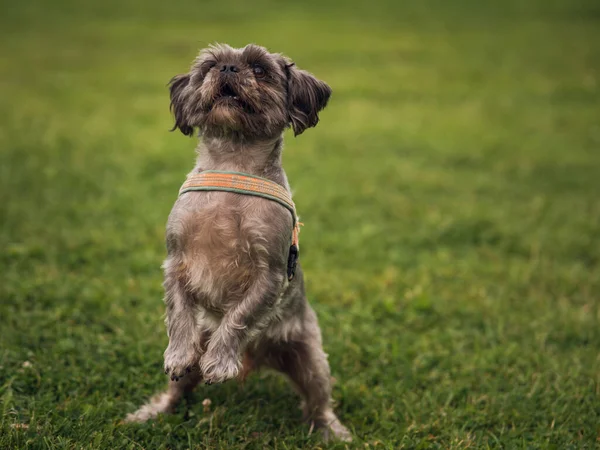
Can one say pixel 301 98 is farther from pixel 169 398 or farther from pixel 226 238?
pixel 169 398

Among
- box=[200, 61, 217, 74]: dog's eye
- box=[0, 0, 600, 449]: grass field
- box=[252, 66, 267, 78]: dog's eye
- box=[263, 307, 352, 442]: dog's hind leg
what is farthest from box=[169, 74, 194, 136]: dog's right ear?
box=[0, 0, 600, 449]: grass field

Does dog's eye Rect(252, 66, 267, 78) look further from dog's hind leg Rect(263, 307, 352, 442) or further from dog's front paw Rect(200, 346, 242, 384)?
dog's hind leg Rect(263, 307, 352, 442)

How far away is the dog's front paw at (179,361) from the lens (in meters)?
3.56

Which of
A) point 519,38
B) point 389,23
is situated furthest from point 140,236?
point 389,23

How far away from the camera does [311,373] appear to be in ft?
14.6

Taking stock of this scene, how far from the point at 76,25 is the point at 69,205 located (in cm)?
1969

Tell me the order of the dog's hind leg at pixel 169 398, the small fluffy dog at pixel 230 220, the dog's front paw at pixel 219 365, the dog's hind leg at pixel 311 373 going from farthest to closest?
the dog's hind leg at pixel 311 373, the dog's hind leg at pixel 169 398, the small fluffy dog at pixel 230 220, the dog's front paw at pixel 219 365

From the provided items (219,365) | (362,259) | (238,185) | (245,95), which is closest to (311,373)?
(219,365)

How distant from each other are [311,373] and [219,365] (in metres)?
1.06

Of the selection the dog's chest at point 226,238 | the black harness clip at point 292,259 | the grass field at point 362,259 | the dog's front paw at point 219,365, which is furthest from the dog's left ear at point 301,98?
the grass field at point 362,259

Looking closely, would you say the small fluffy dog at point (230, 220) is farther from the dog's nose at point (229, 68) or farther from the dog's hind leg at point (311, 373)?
the dog's hind leg at point (311, 373)

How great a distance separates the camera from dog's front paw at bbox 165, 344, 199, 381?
356 centimetres

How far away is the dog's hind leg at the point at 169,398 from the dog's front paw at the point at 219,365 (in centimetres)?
83

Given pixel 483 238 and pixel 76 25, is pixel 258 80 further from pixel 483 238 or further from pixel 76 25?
pixel 76 25
